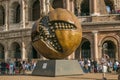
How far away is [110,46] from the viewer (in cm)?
3509

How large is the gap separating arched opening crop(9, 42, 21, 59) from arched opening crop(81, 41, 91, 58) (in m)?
8.93

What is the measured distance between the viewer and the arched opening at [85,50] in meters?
34.2

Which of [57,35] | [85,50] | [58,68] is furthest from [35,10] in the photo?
[58,68]

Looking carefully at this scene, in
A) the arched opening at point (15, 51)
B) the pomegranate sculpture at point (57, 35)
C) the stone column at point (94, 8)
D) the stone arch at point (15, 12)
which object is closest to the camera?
the pomegranate sculpture at point (57, 35)

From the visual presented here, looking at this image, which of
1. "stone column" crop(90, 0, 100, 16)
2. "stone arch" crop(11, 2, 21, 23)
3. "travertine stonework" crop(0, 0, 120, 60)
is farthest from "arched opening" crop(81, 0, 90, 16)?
"stone arch" crop(11, 2, 21, 23)

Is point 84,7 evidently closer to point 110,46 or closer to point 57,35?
point 110,46

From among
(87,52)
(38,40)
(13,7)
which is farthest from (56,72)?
(13,7)

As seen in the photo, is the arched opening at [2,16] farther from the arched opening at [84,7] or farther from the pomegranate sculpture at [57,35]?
the pomegranate sculpture at [57,35]

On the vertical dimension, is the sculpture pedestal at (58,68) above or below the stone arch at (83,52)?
above

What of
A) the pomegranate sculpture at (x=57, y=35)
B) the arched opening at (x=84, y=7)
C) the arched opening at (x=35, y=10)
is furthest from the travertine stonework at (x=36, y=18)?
the pomegranate sculpture at (x=57, y=35)

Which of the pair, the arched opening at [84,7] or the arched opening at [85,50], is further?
the arched opening at [84,7]

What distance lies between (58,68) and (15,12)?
26474mm

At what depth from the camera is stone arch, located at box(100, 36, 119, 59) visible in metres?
32.9

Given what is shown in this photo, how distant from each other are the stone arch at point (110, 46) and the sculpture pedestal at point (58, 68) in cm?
1690
